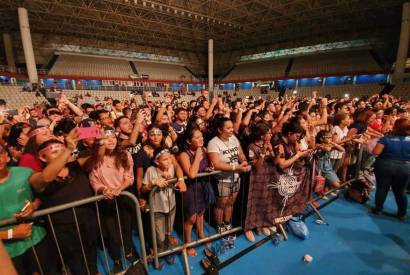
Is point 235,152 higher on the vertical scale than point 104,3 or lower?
lower

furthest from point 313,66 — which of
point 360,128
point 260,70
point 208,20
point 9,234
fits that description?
point 9,234

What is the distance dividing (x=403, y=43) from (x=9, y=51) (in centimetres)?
3568

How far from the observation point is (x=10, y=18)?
16.7 metres

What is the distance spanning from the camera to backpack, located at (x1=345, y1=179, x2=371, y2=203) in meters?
3.92

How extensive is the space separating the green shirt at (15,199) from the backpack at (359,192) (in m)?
5.04

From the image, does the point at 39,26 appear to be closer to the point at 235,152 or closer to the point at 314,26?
the point at 235,152

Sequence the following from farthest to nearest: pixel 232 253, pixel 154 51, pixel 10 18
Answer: pixel 154 51
pixel 10 18
pixel 232 253

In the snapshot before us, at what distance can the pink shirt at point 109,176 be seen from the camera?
223 cm

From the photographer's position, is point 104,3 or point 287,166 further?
point 104,3

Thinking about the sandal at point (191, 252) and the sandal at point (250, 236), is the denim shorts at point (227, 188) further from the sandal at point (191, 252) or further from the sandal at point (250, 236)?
the sandal at point (191, 252)

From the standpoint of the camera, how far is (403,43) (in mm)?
15969

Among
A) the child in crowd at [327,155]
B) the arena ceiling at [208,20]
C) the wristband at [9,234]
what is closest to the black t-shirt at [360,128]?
the child in crowd at [327,155]

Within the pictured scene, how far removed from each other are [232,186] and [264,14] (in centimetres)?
1958

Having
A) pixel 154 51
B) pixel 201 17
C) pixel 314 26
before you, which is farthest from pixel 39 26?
pixel 314 26
